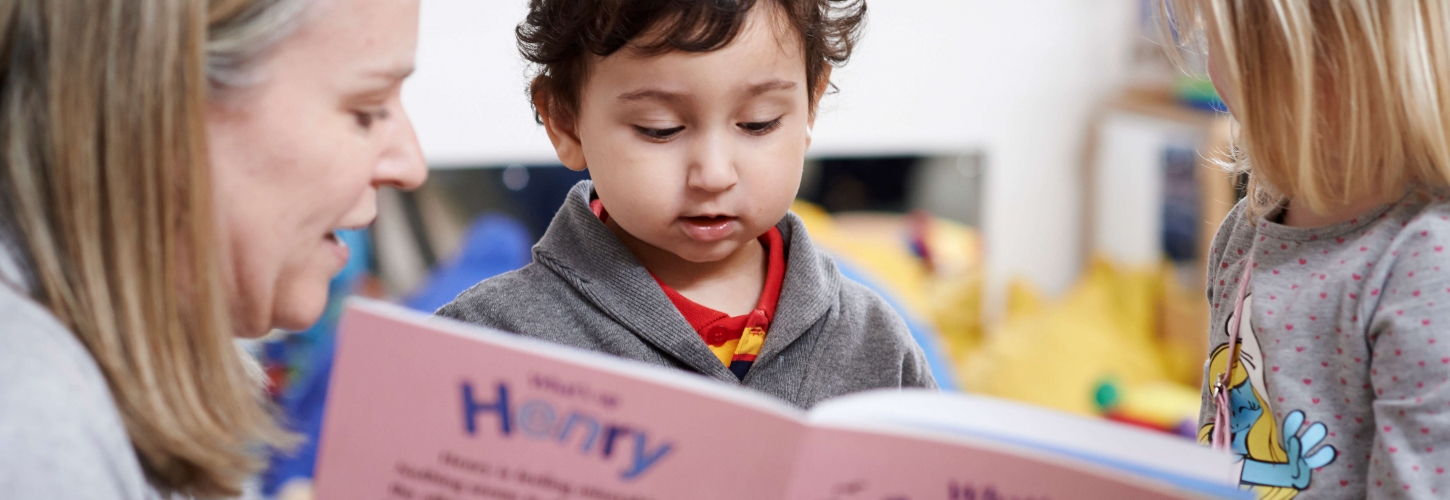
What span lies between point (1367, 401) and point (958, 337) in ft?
6.77

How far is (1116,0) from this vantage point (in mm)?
2924

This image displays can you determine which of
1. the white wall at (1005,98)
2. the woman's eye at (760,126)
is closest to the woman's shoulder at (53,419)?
the woman's eye at (760,126)

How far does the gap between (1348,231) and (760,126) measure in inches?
15.8

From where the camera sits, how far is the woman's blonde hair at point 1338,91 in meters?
0.67

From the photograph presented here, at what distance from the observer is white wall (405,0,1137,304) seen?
8.65ft

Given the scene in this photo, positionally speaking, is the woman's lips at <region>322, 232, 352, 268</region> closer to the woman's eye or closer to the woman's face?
the woman's face

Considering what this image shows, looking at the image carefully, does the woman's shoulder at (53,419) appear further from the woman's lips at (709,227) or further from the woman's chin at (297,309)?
the woman's lips at (709,227)

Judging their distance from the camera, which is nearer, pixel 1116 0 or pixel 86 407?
pixel 86 407

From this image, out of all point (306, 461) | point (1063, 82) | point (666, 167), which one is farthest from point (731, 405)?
point (1063, 82)

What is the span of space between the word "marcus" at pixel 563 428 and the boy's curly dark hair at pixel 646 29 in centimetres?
30

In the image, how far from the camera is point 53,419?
0.53m

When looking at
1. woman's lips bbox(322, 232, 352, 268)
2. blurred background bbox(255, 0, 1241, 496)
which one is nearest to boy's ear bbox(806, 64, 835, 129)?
woman's lips bbox(322, 232, 352, 268)

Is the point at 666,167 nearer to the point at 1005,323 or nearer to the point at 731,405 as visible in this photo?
the point at 731,405

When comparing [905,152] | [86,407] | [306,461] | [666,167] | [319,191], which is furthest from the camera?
[905,152]
